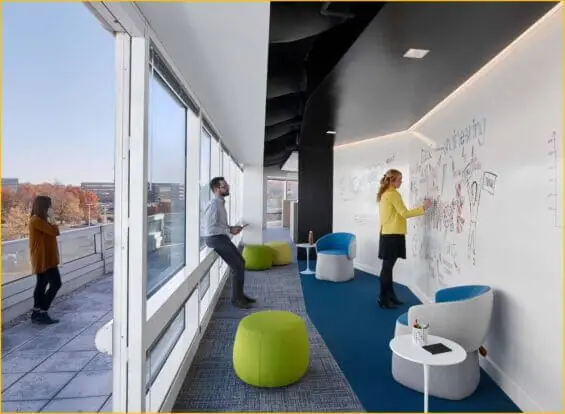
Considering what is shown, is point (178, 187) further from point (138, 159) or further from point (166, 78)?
point (138, 159)

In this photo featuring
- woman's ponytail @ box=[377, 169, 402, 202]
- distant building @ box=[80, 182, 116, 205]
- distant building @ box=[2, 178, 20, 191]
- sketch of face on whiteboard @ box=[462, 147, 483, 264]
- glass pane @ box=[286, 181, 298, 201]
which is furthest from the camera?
glass pane @ box=[286, 181, 298, 201]

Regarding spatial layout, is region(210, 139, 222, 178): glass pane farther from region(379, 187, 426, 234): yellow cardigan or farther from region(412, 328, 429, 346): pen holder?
region(412, 328, 429, 346): pen holder

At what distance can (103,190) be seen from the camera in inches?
73.0

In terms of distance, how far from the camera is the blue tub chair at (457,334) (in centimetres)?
249

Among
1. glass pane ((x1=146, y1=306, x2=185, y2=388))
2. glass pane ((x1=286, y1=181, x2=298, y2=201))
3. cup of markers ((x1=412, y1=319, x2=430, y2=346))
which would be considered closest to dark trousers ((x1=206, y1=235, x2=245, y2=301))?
glass pane ((x1=146, y1=306, x2=185, y2=388))

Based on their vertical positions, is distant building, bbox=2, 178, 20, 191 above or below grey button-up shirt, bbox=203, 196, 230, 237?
above

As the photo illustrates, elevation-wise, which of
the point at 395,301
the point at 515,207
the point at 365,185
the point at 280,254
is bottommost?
the point at 395,301

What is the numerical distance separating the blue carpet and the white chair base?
143 mm

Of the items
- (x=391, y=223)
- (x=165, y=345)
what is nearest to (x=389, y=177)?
(x=391, y=223)

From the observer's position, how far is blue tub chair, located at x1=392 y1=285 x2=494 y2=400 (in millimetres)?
2490

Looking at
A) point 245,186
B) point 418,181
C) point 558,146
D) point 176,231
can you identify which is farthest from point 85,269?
point 245,186

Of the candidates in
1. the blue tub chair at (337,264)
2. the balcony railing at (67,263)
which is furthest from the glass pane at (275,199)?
the balcony railing at (67,263)

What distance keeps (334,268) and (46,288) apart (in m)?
4.56

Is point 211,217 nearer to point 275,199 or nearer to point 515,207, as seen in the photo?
point 515,207
